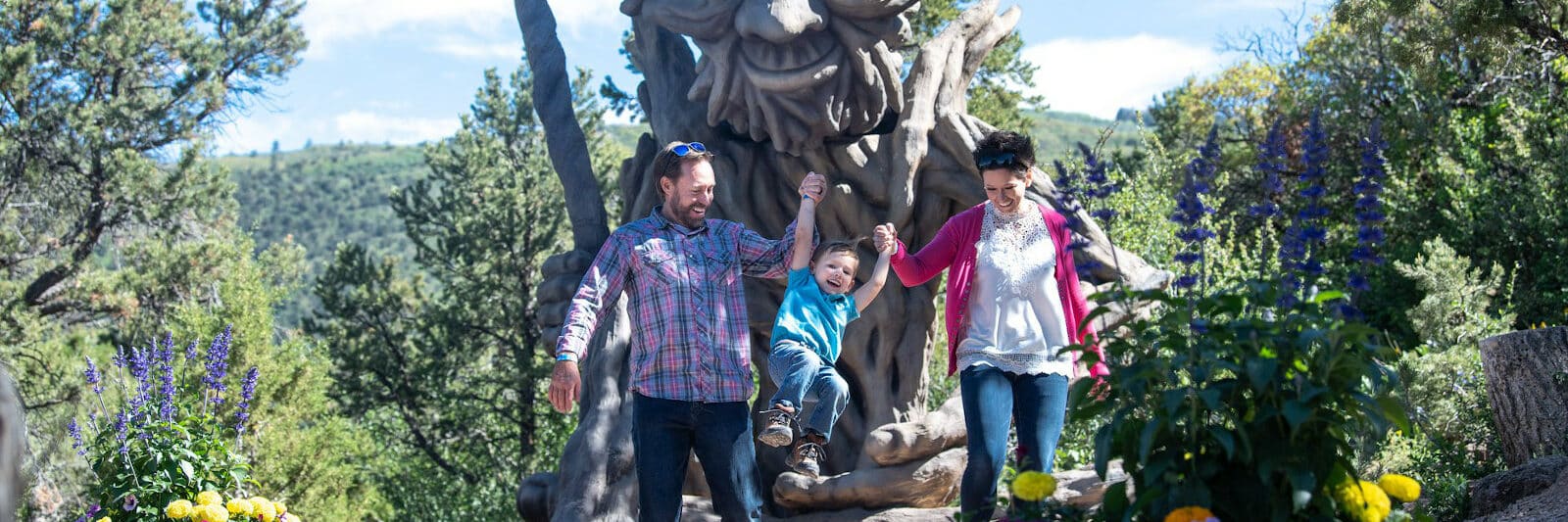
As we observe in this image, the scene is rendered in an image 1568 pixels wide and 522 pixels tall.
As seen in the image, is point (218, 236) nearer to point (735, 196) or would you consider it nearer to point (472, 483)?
point (472, 483)

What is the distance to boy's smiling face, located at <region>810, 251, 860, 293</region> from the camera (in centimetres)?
452

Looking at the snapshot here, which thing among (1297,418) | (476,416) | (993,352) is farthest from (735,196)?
(476,416)

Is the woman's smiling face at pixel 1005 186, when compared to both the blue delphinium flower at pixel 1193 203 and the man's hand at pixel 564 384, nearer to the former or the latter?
Result: the blue delphinium flower at pixel 1193 203

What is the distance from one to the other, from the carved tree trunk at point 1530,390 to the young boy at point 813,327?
300 centimetres

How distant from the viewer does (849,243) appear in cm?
460

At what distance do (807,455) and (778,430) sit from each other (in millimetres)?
311

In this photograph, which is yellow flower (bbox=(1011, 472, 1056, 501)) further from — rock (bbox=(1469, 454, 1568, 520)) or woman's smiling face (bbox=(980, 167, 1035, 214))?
rock (bbox=(1469, 454, 1568, 520))

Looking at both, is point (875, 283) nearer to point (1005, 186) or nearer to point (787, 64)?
point (1005, 186)

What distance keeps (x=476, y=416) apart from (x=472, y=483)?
0.69 m

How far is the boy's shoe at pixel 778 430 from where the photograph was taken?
4195mm

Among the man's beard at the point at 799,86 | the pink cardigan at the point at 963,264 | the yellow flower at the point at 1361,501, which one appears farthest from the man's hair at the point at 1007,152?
the man's beard at the point at 799,86

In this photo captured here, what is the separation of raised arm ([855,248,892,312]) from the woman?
0.06 m

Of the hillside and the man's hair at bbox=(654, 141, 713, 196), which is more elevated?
the hillside

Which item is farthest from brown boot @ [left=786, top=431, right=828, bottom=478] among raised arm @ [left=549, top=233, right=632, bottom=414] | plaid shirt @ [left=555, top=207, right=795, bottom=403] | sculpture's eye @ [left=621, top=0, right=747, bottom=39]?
sculpture's eye @ [left=621, top=0, right=747, bottom=39]
